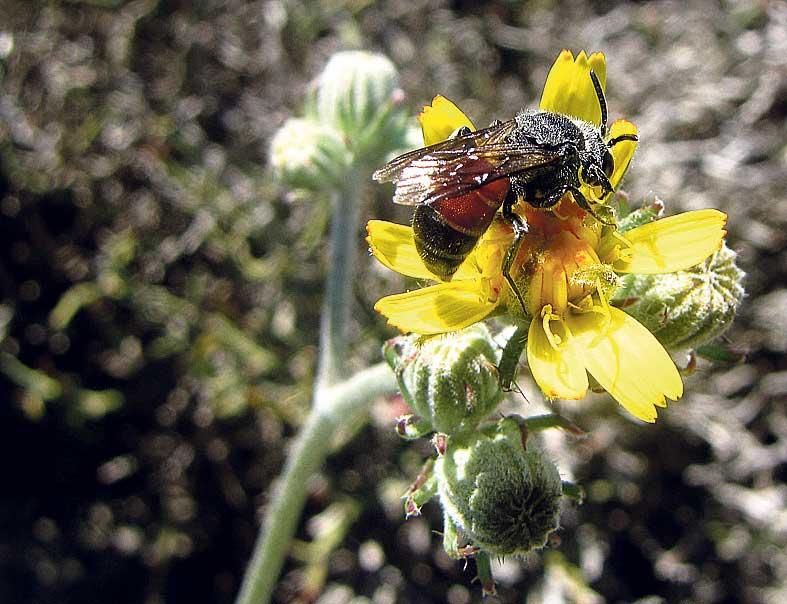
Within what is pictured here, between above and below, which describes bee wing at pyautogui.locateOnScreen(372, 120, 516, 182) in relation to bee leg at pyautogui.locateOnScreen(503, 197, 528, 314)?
above

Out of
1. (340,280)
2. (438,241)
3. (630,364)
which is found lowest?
(340,280)

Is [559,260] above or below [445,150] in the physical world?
Answer: below

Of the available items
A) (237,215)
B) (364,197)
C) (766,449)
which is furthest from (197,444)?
(766,449)

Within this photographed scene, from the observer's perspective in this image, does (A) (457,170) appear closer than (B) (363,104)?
Yes

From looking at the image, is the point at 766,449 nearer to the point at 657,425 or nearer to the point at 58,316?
the point at 657,425

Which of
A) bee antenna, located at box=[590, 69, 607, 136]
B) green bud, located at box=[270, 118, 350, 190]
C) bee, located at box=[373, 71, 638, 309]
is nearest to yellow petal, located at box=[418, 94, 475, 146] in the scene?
bee, located at box=[373, 71, 638, 309]

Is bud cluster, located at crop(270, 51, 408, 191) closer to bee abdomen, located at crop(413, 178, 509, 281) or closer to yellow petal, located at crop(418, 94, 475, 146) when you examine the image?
yellow petal, located at crop(418, 94, 475, 146)

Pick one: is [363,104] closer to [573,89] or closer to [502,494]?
[573,89]

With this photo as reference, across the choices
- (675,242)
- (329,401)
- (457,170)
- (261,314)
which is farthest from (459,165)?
(261,314)
